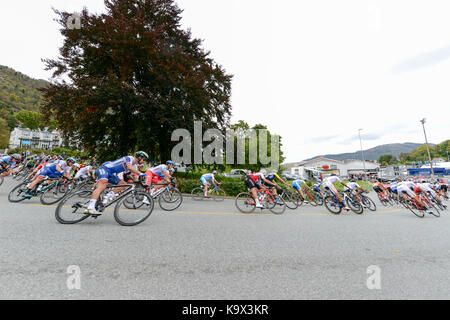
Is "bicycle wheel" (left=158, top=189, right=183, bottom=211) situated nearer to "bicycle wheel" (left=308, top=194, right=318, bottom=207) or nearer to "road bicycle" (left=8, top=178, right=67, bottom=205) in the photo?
"road bicycle" (left=8, top=178, right=67, bottom=205)

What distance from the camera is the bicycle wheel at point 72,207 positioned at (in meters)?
4.46

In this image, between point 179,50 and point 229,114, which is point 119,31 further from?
point 229,114

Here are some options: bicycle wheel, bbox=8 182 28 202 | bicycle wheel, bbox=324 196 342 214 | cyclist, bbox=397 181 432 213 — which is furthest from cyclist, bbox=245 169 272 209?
bicycle wheel, bbox=8 182 28 202

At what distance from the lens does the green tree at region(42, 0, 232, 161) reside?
426 inches

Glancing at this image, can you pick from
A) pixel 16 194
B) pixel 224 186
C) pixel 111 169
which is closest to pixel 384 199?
pixel 224 186

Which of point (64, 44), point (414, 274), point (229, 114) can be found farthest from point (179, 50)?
point (414, 274)

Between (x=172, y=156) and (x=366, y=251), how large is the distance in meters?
11.9

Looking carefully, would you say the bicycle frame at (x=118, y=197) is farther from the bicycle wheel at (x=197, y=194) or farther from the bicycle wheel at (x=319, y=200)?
the bicycle wheel at (x=319, y=200)

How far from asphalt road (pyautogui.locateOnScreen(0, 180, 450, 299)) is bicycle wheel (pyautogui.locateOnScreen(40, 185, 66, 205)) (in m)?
2.39

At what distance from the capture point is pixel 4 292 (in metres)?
1.85

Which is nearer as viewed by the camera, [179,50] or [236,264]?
[236,264]

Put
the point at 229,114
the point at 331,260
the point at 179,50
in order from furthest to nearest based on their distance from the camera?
the point at 229,114
the point at 179,50
the point at 331,260

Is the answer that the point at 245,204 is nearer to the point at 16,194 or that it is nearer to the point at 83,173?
the point at 83,173

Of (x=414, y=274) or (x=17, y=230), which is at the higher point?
(x=17, y=230)
